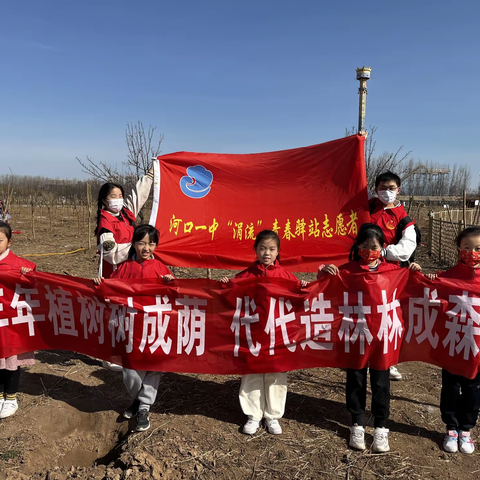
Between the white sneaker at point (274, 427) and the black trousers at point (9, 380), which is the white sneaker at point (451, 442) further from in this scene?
the black trousers at point (9, 380)

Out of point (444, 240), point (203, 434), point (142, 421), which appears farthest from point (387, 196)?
point (444, 240)

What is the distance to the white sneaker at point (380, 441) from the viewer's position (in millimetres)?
2926

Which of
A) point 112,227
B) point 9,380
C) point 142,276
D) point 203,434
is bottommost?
point 203,434

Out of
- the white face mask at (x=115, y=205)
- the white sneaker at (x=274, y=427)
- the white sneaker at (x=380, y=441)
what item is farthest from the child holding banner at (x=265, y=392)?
the white face mask at (x=115, y=205)

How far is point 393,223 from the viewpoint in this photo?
3.68 meters

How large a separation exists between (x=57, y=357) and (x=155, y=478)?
9.39 ft

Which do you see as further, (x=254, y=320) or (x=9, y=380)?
(x=9, y=380)

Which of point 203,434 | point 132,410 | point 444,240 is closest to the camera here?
point 203,434

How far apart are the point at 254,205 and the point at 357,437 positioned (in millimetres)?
2755

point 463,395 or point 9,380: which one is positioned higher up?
point 463,395

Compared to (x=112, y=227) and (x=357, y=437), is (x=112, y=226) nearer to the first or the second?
(x=112, y=227)

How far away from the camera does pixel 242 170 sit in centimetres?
486

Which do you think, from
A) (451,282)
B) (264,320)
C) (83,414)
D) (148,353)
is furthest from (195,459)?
(451,282)

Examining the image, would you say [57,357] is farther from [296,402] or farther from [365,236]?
[365,236]
